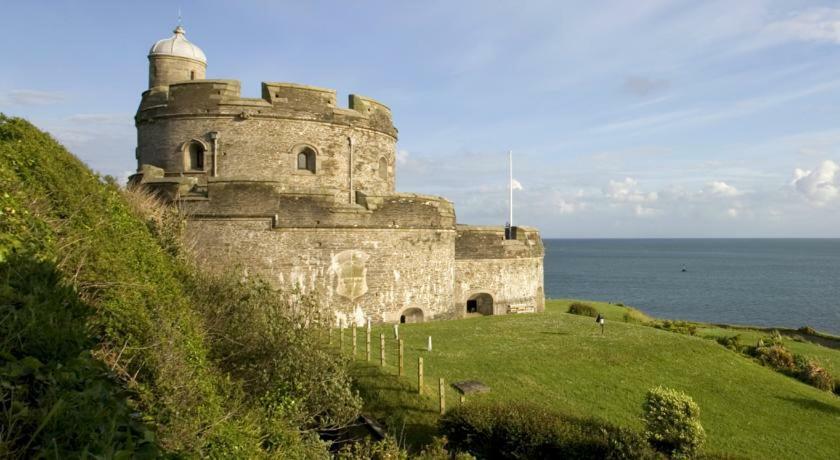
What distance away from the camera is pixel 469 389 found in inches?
509

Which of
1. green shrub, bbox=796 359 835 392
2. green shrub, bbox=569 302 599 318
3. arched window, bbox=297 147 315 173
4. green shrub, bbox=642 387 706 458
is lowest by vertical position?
green shrub, bbox=796 359 835 392

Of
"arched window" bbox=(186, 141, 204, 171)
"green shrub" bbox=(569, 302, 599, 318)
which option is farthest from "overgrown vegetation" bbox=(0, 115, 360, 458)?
"green shrub" bbox=(569, 302, 599, 318)

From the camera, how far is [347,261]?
19.5 meters

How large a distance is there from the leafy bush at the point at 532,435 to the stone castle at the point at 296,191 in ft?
32.0

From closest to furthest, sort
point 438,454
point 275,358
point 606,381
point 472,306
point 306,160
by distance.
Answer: point 438,454 < point 275,358 < point 606,381 < point 306,160 < point 472,306

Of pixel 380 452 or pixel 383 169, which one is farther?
pixel 383 169

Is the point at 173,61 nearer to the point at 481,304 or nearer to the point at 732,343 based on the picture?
the point at 481,304

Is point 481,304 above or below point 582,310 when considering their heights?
above

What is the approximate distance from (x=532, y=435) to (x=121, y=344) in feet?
21.9

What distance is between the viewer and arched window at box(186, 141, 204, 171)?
20297 millimetres

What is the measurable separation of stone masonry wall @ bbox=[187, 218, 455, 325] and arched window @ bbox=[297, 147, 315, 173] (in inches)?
135

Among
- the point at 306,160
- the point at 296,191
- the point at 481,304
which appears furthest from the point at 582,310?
the point at 296,191

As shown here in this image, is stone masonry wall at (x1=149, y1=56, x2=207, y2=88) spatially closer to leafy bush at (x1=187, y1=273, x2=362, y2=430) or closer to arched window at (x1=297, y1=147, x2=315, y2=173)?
arched window at (x1=297, y1=147, x2=315, y2=173)

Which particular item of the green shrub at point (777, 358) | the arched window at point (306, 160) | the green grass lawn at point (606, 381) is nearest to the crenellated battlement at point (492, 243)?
the green grass lawn at point (606, 381)
